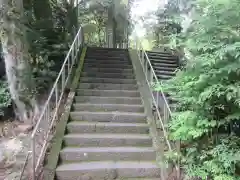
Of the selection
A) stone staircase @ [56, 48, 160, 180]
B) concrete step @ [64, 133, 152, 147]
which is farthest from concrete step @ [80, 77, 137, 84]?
concrete step @ [64, 133, 152, 147]

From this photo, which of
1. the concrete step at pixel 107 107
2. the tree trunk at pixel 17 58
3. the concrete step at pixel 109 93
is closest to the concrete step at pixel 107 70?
the concrete step at pixel 109 93

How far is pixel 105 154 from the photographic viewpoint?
4.00m

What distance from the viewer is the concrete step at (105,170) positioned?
11.7 feet

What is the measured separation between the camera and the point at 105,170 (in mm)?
3652

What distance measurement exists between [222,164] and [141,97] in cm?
310

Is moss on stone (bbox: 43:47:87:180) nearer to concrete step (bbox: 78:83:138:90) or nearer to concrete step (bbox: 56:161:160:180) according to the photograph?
concrete step (bbox: 56:161:160:180)

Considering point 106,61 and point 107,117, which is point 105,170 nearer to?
point 107,117

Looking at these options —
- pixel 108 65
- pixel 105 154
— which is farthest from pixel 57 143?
pixel 108 65

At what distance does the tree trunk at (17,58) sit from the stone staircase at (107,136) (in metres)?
0.92

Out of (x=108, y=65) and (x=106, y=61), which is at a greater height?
(x=106, y=61)

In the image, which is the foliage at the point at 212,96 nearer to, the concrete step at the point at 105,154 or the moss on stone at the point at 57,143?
the concrete step at the point at 105,154

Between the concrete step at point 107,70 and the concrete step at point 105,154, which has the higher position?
the concrete step at point 107,70

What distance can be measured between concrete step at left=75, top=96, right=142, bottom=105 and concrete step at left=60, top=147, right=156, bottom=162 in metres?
1.59

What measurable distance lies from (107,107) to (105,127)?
739mm
